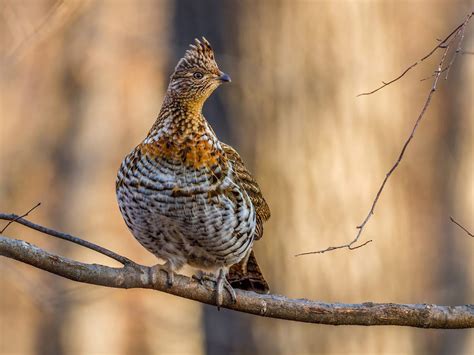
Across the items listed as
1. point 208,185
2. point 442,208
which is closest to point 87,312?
point 442,208

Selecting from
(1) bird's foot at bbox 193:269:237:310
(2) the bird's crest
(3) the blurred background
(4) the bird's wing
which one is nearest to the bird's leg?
(1) bird's foot at bbox 193:269:237:310

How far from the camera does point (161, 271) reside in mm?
4035

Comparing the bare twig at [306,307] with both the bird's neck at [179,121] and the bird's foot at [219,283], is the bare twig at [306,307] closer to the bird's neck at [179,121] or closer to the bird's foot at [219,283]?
the bird's foot at [219,283]

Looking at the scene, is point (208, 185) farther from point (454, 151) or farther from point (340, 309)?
point (454, 151)

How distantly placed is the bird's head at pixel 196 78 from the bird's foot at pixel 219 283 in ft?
2.87

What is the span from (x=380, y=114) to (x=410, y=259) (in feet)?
3.84

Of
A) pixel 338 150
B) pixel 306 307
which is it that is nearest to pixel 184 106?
pixel 306 307

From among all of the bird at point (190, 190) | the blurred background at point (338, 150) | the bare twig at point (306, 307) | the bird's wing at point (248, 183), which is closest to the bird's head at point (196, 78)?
the bird at point (190, 190)

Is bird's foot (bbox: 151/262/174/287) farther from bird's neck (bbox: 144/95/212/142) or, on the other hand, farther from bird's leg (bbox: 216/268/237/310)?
bird's neck (bbox: 144/95/212/142)

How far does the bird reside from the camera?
4.41 metres

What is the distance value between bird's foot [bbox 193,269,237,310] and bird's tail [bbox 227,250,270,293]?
501 mm

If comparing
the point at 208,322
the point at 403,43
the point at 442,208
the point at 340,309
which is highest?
the point at 403,43

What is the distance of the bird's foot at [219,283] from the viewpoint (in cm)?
428

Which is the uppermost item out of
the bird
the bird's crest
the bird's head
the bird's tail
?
the bird's crest
